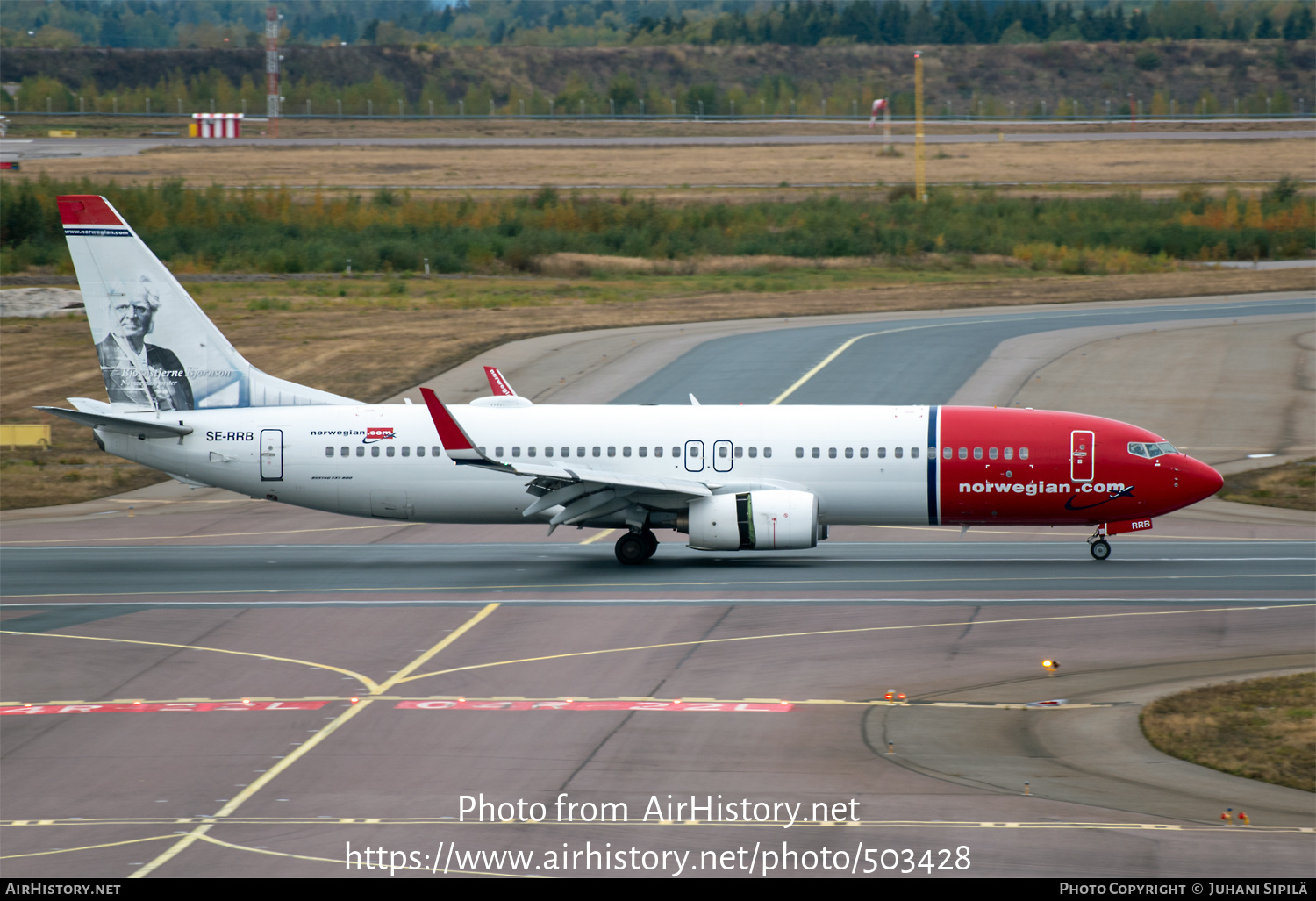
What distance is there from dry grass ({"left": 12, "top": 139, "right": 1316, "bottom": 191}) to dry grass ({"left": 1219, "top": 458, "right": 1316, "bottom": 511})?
9925 centimetres

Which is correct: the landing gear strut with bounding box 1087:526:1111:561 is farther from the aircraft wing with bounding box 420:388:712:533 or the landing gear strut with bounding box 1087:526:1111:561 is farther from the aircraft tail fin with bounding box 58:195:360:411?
the aircraft tail fin with bounding box 58:195:360:411

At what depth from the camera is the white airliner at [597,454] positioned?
1507 inches

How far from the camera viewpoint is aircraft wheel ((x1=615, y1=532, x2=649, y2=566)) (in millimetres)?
39781

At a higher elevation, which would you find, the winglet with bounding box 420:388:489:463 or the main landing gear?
the winglet with bounding box 420:388:489:463

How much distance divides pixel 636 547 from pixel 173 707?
15.1 meters

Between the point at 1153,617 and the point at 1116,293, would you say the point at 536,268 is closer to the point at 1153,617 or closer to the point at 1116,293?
the point at 1116,293

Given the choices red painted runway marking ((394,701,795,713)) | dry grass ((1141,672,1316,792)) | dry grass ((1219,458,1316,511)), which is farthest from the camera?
dry grass ((1219,458,1316,511))

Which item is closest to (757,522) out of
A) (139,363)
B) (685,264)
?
(139,363)

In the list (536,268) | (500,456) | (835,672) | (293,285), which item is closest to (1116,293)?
(536,268)

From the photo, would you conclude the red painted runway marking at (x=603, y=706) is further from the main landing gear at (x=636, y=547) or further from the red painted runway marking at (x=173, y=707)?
the main landing gear at (x=636, y=547)

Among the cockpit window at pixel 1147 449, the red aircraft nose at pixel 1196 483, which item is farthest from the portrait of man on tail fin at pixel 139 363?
the red aircraft nose at pixel 1196 483

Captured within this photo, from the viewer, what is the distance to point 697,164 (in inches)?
6265

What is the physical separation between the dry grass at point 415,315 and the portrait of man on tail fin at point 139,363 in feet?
39.0

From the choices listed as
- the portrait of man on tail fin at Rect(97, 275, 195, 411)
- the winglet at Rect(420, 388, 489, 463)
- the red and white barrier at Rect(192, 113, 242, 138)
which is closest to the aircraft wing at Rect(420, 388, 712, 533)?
the winglet at Rect(420, 388, 489, 463)
